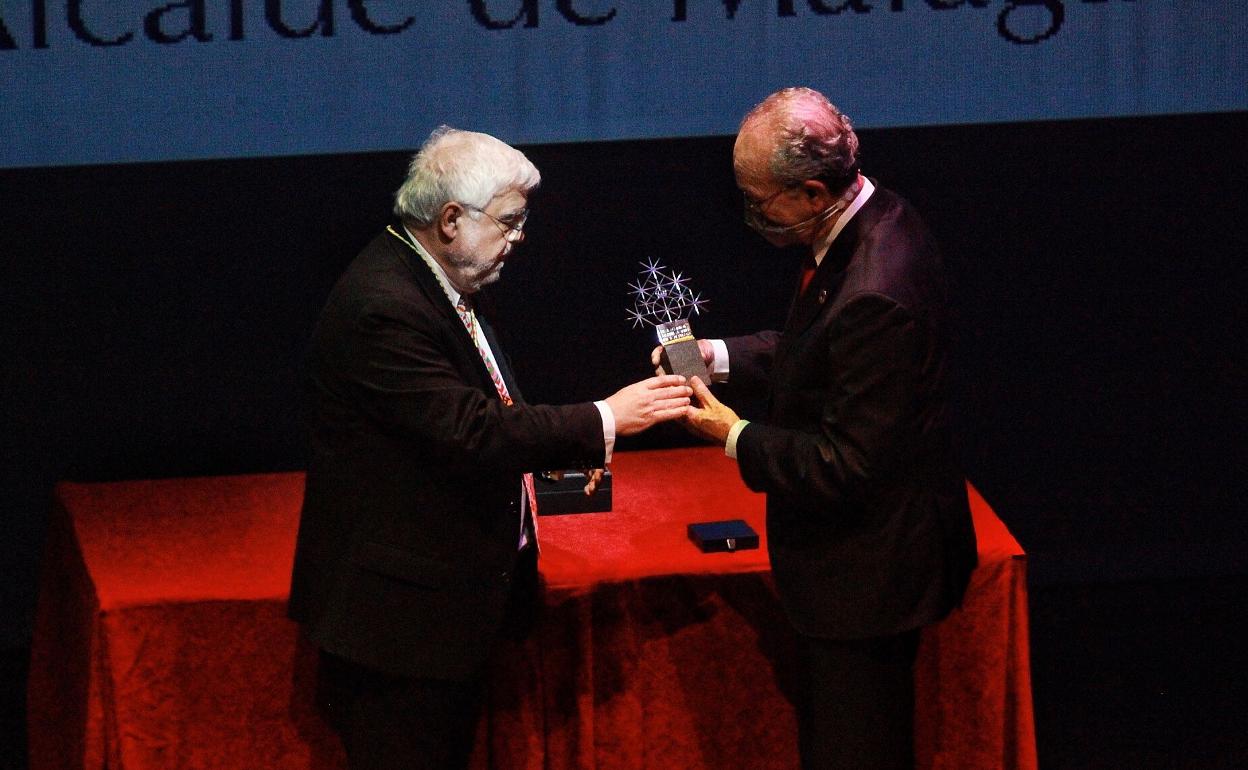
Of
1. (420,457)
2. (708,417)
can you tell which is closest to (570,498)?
(708,417)

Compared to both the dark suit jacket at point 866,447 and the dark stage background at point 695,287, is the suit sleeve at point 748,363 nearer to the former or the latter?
the dark suit jacket at point 866,447

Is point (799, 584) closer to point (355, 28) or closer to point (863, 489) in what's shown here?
point (863, 489)

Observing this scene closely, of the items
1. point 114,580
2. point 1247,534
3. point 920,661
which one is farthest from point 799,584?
point 1247,534

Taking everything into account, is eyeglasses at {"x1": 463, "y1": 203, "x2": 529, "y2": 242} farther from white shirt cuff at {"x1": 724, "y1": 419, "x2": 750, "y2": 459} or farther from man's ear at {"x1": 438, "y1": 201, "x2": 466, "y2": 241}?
white shirt cuff at {"x1": 724, "y1": 419, "x2": 750, "y2": 459}

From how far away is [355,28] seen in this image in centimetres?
374

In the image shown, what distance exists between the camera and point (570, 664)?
3104mm

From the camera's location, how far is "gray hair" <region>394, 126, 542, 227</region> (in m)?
2.62

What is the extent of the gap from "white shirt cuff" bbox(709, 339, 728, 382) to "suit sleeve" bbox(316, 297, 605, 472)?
2.20 ft

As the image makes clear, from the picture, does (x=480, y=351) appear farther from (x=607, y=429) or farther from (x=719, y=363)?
(x=719, y=363)

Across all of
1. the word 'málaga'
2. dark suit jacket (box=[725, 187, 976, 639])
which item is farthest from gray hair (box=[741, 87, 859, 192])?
the word 'málaga'

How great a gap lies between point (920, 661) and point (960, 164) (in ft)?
5.26

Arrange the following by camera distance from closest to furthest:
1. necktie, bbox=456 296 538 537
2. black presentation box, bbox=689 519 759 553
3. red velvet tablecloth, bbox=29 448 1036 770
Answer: necktie, bbox=456 296 538 537, red velvet tablecloth, bbox=29 448 1036 770, black presentation box, bbox=689 519 759 553

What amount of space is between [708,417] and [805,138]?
1.88ft

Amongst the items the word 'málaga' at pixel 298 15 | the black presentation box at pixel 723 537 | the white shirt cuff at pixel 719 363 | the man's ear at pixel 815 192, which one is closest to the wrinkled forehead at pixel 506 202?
the man's ear at pixel 815 192
